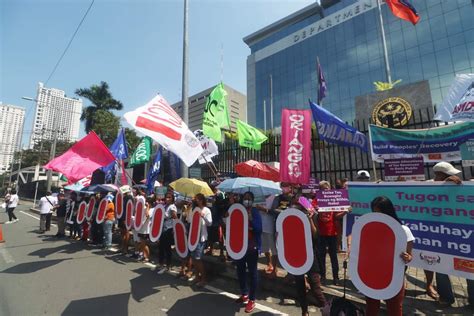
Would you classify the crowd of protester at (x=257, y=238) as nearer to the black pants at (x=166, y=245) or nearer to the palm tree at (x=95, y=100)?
the black pants at (x=166, y=245)

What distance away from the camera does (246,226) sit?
4.55m

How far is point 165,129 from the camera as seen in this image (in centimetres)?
562

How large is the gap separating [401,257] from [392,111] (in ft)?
28.5

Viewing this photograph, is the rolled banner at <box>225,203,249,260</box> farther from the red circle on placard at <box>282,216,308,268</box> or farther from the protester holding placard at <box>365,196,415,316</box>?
the protester holding placard at <box>365,196,415,316</box>

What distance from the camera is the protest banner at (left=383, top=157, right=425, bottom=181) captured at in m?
5.04

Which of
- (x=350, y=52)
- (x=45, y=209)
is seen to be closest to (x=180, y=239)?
(x=45, y=209)

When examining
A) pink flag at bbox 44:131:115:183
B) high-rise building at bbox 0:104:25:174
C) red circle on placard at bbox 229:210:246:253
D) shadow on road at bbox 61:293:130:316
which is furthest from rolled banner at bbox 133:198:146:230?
high-rise building at bbox 0:104:25:174

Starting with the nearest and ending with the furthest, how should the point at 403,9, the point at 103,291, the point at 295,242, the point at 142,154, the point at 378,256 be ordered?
1. the point at 378,256
2. the point at 295,242
3. the point at 103,291
4. the point at 403,9
5. the point at 142,154

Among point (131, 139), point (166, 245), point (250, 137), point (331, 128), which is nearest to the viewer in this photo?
point (331, 128)

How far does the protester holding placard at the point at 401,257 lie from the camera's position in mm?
2902

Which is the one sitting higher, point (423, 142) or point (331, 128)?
point (331, 128)

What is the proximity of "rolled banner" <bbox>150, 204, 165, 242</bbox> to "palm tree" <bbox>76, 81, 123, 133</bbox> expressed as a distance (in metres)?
26.8

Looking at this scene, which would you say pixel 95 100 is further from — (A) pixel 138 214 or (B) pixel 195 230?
(B) pixel 195 230

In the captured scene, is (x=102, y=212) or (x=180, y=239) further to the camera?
(x=102, y=212)
